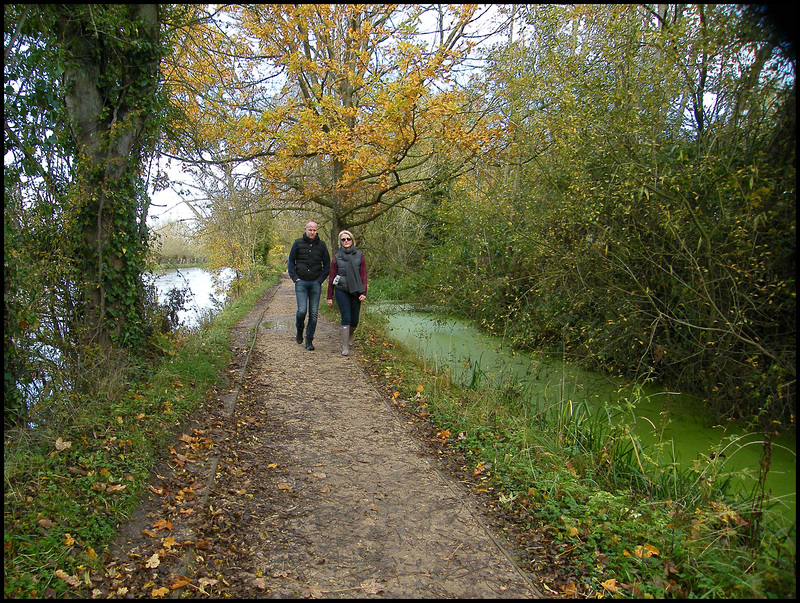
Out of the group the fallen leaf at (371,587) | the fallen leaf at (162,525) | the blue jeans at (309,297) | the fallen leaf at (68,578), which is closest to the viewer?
the fallen leaf at (68,578)

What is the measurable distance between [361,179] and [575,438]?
29.7 ft

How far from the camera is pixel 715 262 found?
4965 millimetres

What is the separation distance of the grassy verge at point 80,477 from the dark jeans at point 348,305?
10.3ft

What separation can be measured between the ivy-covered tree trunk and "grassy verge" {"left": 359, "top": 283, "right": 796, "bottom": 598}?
3.80m

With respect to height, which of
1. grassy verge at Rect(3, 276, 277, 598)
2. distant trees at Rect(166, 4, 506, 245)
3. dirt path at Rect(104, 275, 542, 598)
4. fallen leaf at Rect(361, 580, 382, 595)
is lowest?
fallen leaf at Rect(361, 580, 382, 595)

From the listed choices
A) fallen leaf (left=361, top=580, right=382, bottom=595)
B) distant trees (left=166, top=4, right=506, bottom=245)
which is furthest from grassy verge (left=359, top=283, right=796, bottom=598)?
distant trees (left=166, top=4, right=506, bottom=245)

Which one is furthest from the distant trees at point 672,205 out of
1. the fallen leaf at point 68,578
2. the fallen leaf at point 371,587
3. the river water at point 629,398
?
the fallen leaf at point 68,578

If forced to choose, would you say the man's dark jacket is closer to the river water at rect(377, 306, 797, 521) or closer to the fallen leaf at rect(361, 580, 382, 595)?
the river water at rect(377, 306, 797, 521)

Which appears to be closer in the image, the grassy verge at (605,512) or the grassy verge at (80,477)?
the grassy verge at (80,477)

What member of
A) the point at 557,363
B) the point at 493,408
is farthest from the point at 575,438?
the point at 557,363

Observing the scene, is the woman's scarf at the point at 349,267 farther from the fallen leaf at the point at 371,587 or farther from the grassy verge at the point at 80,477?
the fallen leaf at the point at 371,587

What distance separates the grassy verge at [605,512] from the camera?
2.92 meters

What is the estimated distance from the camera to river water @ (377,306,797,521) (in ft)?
14.3

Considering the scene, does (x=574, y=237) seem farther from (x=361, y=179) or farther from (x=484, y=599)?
(x=361, y=179)
